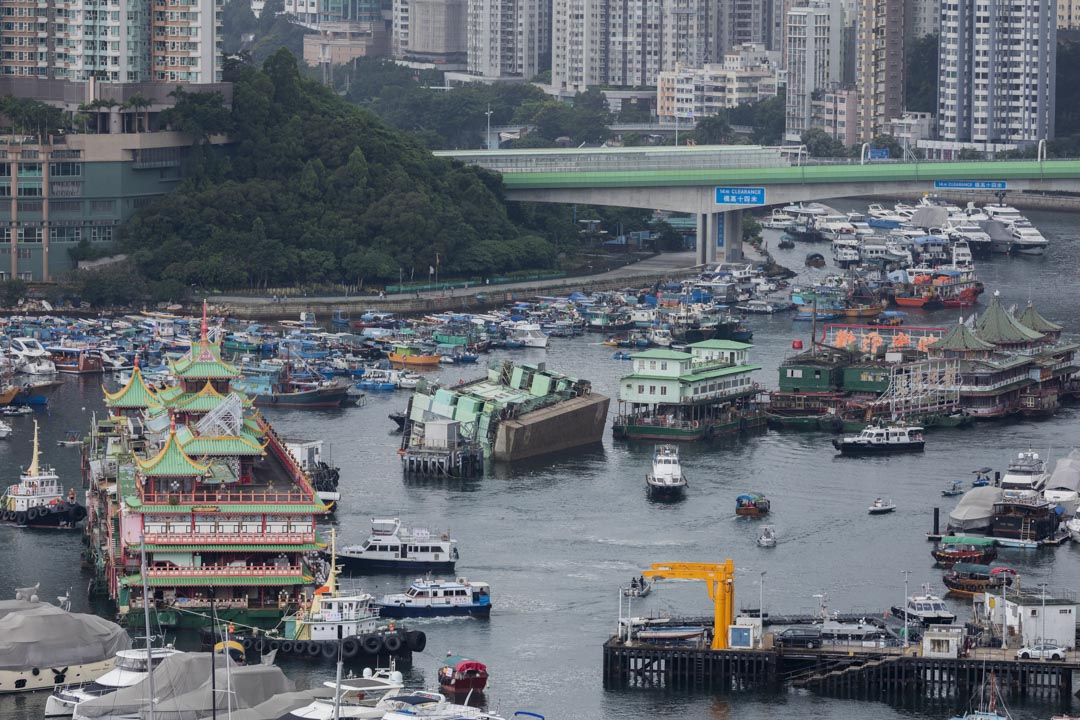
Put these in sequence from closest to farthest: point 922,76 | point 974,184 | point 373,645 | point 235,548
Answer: point 373,645, point 235,548, point 974,184, point 922,76

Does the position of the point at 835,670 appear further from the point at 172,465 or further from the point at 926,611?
the point at 172,465

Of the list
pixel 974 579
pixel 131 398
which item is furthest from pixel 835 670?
pixel 131 398

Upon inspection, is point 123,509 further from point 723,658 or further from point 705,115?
point 705,115

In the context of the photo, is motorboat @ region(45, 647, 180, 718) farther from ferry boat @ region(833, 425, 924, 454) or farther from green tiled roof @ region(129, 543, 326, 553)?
ferry boat @ region(833, 425, 924, 454)

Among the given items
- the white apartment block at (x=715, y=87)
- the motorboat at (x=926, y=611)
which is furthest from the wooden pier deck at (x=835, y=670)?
the white apartment block at (x=715, y=87)

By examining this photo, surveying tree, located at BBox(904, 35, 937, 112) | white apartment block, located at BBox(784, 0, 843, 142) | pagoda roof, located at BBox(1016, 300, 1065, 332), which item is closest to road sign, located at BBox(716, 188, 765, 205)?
pagoda roof, located at BBox(1016, 300, 1065, 332)
